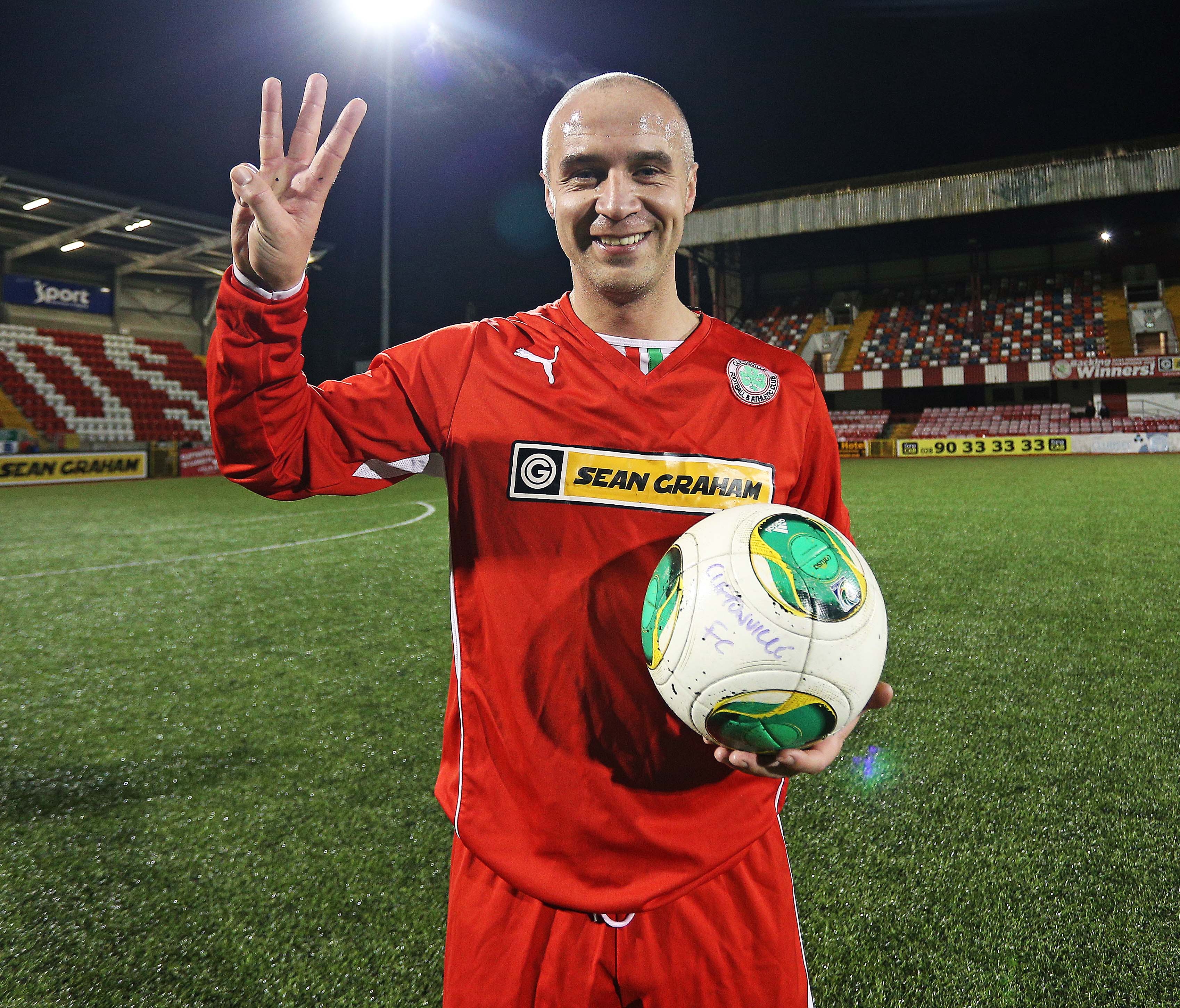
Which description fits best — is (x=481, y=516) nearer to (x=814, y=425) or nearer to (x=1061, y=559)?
(x=814, y=425)

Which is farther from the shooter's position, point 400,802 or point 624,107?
point 400,802

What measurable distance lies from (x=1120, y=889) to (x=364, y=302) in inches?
1232

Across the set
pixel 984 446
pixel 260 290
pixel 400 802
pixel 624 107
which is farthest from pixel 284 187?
pixel 984 446

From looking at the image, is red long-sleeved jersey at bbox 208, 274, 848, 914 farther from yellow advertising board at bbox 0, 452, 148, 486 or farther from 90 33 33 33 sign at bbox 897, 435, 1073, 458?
90 33 33 33 sign at bbox 897, 435, 1073, 458

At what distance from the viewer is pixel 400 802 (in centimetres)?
275

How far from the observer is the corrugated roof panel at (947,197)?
85.2ft

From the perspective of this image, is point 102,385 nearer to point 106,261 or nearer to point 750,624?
point 106,261

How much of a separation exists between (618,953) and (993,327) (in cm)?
3565

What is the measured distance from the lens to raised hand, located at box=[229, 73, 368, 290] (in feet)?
3.85

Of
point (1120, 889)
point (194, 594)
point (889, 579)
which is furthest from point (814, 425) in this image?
point (194, 594)

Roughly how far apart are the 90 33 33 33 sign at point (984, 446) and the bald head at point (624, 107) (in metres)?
27.1

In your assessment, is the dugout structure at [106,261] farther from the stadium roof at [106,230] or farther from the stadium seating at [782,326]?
the stadium seating at [782,326]

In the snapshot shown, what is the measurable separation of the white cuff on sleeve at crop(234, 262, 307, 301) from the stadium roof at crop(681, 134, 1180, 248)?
25.5 meters

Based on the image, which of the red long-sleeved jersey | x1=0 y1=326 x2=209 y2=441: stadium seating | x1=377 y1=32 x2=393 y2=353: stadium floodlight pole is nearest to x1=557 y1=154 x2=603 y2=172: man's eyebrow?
the red long-sleeved jersey
